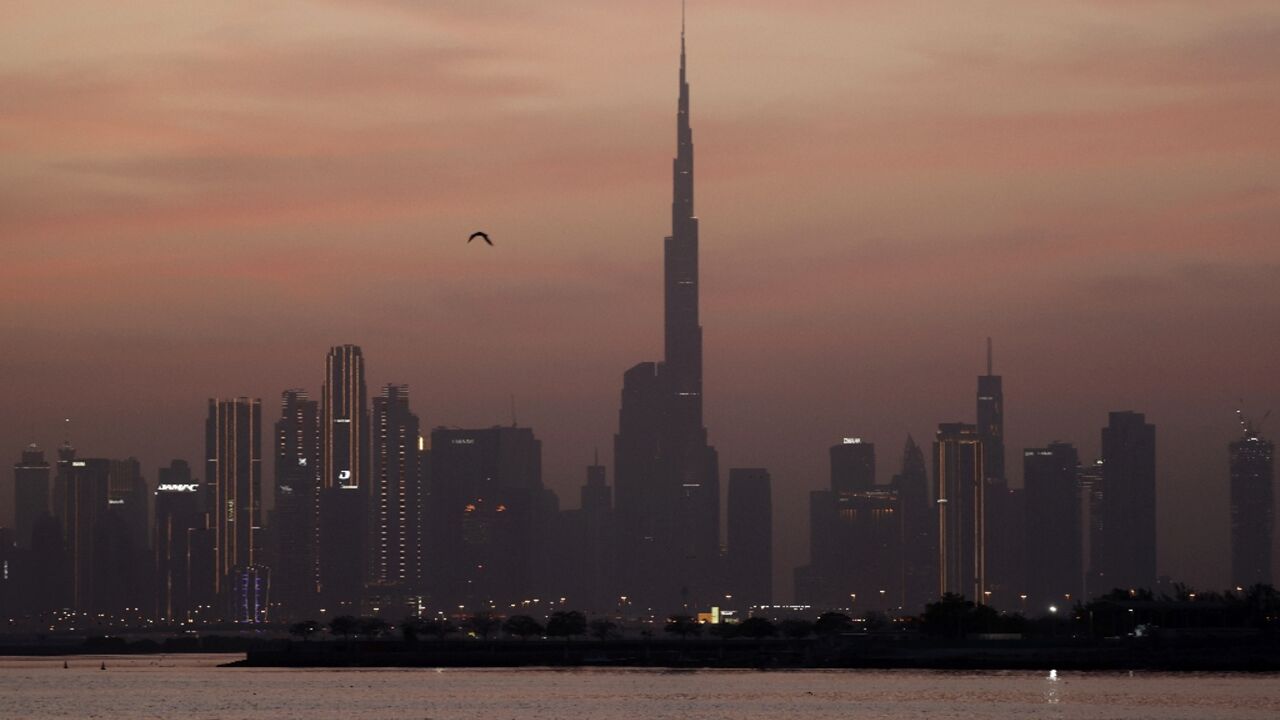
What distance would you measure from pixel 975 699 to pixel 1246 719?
2571 cm

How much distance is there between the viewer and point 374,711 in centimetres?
14562

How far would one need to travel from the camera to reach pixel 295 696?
165875mm

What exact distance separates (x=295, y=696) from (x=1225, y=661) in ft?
287

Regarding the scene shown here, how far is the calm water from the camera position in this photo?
453 ft

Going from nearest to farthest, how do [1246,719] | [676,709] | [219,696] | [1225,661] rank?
[1246,719] → [676,709] → [219,696] → [1225,661]

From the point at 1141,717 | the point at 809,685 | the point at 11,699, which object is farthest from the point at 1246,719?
the point at 11,699

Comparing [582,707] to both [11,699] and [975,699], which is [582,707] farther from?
[11,699]

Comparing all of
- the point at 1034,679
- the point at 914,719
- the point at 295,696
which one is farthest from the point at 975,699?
the point at 295,696

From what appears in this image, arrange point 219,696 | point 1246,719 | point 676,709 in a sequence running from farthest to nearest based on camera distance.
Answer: point 219,696
point 676,709
point 1246,719

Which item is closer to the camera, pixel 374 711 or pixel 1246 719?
pixel 1246 719

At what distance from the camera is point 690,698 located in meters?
155

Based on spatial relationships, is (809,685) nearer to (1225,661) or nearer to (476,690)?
(476,690)

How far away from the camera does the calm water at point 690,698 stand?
13812 cm

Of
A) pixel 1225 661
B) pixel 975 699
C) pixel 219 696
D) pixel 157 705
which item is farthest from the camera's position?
pixel 1225 661
